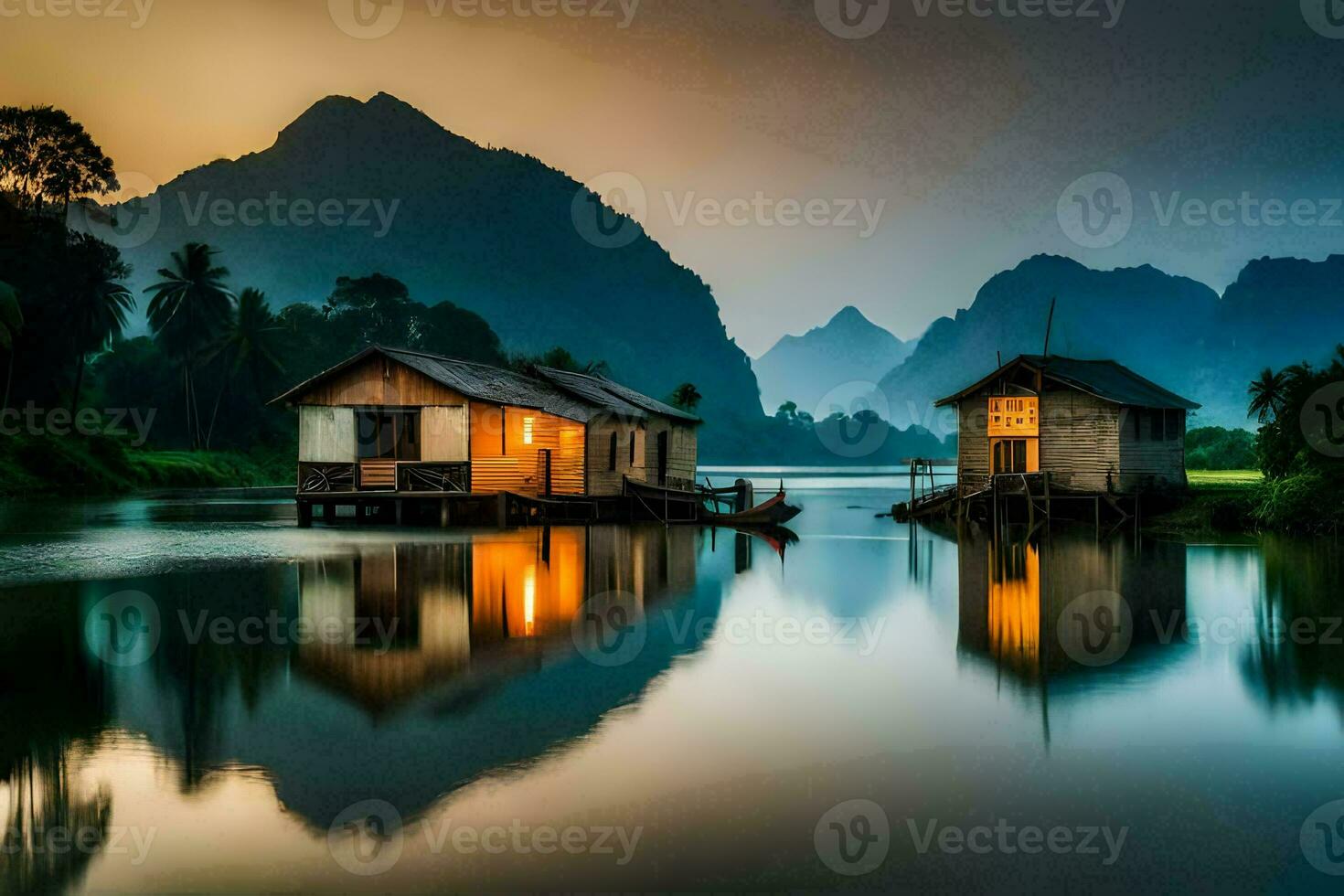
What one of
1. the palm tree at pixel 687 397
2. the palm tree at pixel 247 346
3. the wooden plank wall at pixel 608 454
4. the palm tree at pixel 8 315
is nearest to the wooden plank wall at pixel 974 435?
the wooden plank wall at pixel 608 454

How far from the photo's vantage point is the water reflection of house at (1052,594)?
621 inches

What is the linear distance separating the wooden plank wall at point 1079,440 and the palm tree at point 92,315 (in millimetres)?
52636

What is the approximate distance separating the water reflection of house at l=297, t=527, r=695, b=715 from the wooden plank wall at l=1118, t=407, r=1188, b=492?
18564 millimetres

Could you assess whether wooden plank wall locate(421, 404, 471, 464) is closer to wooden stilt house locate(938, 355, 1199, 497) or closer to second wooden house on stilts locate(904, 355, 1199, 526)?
wooden stilt house locate(938, 355, 1199, 497)

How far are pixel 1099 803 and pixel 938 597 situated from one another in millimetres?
14061

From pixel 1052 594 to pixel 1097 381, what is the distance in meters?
23.6

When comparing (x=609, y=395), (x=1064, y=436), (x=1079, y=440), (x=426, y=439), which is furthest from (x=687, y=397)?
(x=426, y=439)

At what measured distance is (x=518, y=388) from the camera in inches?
1679

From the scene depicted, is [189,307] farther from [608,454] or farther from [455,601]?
[455,601]

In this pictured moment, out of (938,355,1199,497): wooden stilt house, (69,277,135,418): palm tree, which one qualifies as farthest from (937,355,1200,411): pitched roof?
(69,277,135,418): palm tree

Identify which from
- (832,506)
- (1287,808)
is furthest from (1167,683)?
(832,506)

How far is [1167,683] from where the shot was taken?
1360cm

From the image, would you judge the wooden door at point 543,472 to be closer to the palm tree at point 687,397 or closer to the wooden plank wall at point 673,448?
the wooden plank wall at point 673,448

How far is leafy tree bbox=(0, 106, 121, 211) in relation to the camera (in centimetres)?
6366
